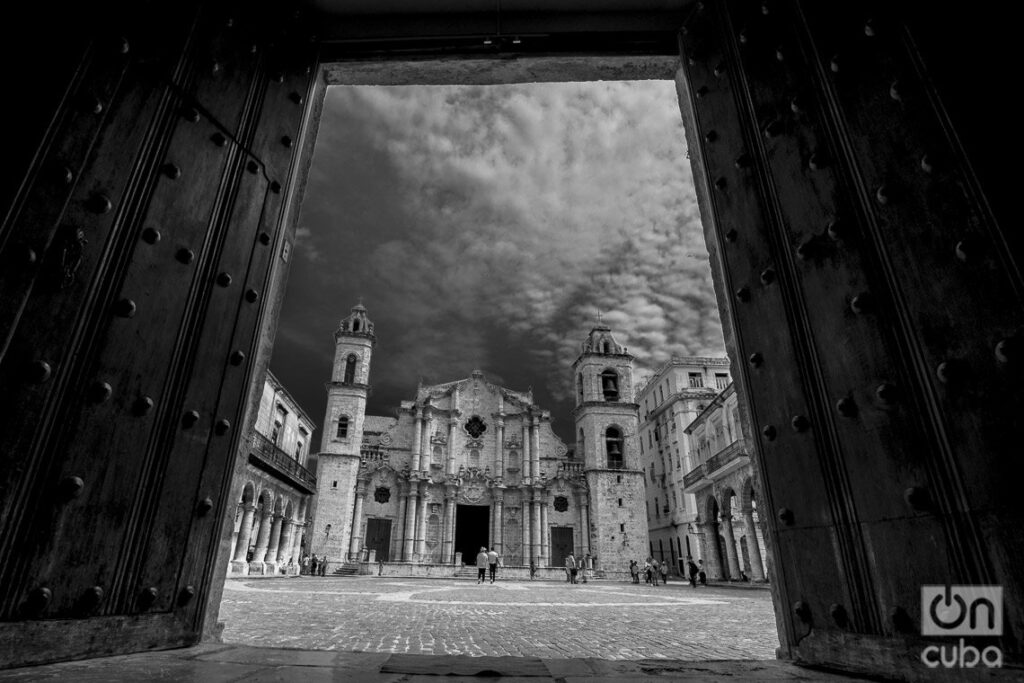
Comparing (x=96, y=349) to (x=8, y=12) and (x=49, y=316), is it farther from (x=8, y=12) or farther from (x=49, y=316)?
(x=8, y=12)

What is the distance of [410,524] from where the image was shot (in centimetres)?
3466

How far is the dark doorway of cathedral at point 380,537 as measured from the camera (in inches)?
1353

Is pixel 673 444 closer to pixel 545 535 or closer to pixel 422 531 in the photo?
pixel 545 535

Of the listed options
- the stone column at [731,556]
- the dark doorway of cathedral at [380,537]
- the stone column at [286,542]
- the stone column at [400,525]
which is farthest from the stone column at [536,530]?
the stone column at [286,542]

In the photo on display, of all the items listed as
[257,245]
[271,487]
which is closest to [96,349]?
[257,245]

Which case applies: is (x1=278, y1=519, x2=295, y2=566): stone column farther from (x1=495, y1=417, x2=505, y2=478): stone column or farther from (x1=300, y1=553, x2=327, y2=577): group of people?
(x1=495, y1=417, x2=505, y2=478): stone column

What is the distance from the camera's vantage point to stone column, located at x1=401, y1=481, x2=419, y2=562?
112 feet

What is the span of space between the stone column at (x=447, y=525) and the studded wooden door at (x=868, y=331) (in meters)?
35.5

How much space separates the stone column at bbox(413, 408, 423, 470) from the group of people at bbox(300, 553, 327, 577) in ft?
29.4

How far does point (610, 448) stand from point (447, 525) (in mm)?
13167

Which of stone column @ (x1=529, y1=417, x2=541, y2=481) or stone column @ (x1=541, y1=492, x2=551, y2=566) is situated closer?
stone column @ (x1=541, y1=492, x2=551, y2=566)

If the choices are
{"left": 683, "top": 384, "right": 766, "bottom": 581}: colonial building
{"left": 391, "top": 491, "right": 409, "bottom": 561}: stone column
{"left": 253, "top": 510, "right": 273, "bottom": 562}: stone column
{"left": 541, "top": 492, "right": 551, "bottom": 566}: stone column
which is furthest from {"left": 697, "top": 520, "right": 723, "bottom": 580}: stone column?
{"left": 253, "top": 510, "right": 273, "bottom": 562}: stone column

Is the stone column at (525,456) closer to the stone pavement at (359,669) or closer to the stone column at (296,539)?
the stone column at (296,539)

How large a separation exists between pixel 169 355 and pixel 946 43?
3.72m
